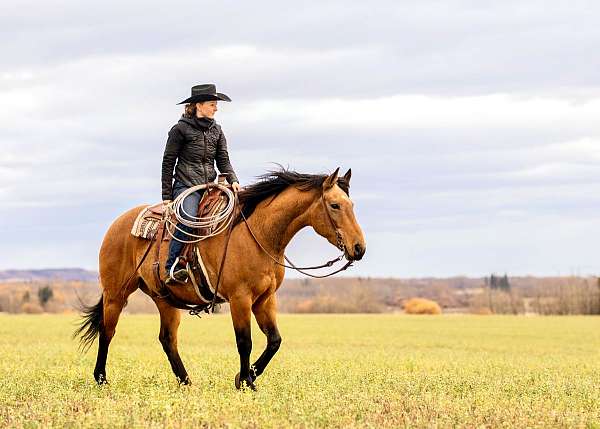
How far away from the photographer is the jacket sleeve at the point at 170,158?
1293 centimetres

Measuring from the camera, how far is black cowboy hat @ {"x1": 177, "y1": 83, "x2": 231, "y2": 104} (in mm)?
12883

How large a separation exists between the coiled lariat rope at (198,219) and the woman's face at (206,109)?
1000 mm

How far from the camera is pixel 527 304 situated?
84.8 meters

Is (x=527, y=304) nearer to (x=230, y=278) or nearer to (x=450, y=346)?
(x=450, y=346)

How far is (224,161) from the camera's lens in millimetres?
13336

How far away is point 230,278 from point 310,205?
139cm

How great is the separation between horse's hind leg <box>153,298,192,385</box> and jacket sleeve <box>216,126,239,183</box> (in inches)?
82.6

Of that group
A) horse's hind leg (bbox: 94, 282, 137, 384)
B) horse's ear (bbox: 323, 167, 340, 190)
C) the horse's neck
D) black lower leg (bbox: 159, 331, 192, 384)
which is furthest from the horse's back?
horse's ear (bbox: 323, 167, 340, 190)

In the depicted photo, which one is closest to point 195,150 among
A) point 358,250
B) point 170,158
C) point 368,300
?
point 170,158

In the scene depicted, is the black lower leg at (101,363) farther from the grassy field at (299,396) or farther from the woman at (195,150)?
the woman at (195,150)

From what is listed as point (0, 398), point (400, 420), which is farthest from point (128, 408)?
point (400, 420)

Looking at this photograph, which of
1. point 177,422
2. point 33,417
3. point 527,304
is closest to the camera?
point 177,422

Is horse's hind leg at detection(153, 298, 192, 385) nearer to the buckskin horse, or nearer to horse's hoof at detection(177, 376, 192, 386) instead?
horse's hoof at detection(177, 376, 192, 386)

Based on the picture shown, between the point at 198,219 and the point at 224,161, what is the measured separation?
4.04 ft
